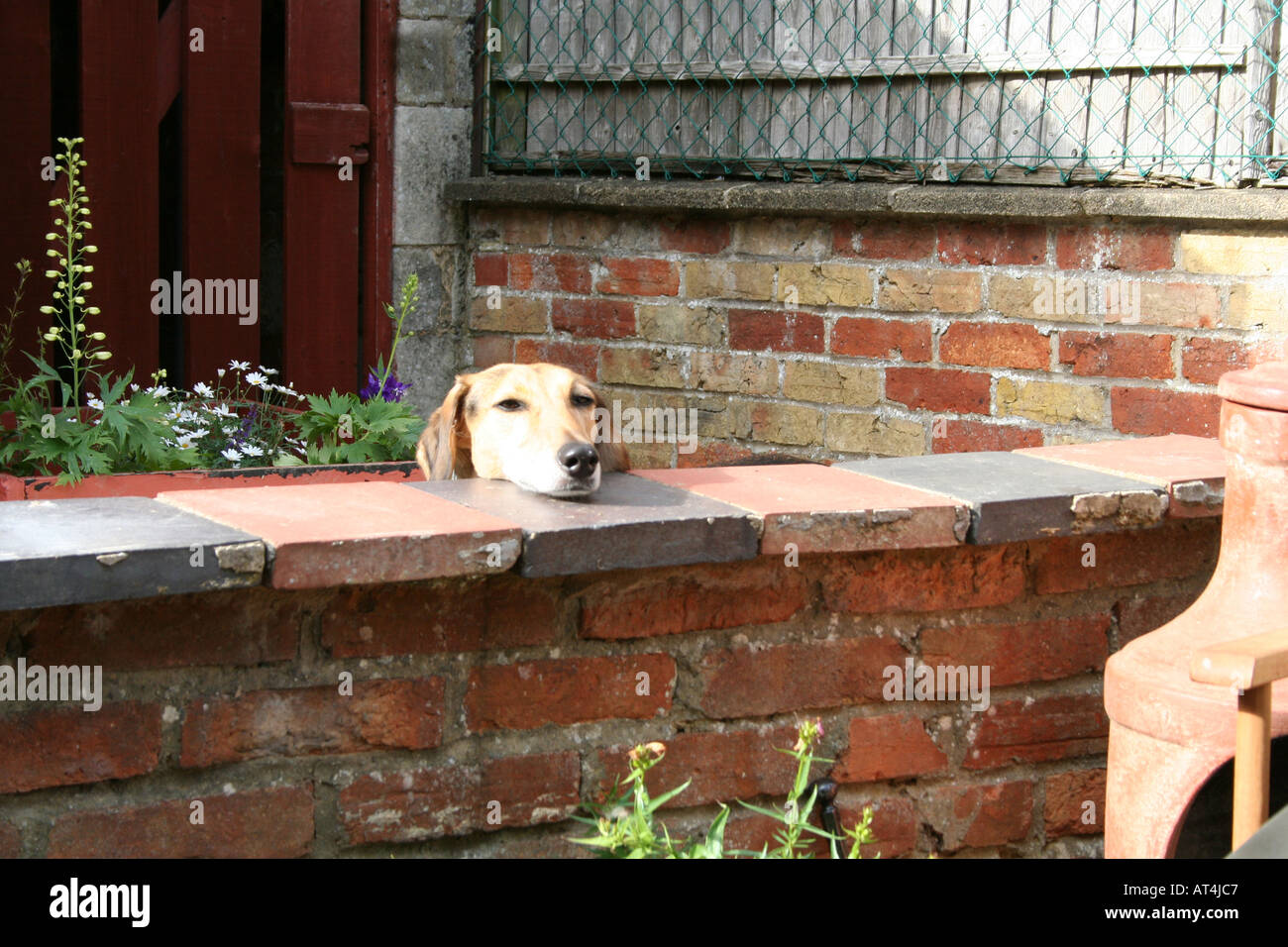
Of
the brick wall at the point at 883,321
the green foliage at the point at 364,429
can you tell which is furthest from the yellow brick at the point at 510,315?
the green foliage at the point at 364,429

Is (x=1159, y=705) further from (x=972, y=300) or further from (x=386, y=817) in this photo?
(x=972, y=300)

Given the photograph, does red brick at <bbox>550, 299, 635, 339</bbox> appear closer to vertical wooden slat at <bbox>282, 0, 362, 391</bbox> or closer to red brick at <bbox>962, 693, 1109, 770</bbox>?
vertical wooden slat at <bbox>282, 0, 362, 391</bbox>

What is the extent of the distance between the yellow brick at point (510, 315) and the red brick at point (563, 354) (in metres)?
0.06

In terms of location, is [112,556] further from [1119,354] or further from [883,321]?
[883,321]

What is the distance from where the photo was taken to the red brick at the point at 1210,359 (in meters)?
3.87

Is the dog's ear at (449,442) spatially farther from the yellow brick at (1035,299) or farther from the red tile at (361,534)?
the yellow brick at (1035,299)

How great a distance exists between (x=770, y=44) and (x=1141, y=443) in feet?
7.91

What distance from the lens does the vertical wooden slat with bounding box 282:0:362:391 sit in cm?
531

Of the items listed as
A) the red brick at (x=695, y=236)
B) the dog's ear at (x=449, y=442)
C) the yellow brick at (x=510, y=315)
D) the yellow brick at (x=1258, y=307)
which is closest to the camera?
the dog's ear at (x=449, y=442)

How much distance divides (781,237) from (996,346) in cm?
88

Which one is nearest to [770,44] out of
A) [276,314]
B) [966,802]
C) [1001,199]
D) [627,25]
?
[627,25]
